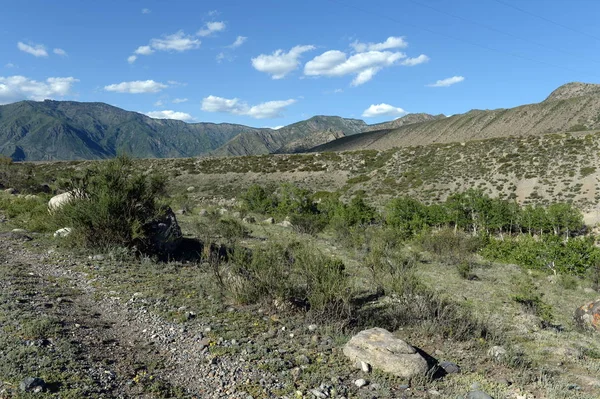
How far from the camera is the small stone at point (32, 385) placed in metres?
4.24

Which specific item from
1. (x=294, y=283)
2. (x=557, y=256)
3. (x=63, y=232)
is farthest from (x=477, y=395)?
(x=557, y=256)

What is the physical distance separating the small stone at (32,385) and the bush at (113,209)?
7.09 meters

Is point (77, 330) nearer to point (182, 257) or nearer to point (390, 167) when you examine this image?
point (182, 257)

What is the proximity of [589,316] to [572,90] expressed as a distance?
17739 cm

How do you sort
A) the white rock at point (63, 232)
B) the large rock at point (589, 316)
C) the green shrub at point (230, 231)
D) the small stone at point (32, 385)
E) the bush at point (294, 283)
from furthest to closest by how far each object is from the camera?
the green shrub at point (230, 231)
the white rock at point (63, 232)
the large rock at point (589, 316)
the bush at point (294, 283)
the small stone at point (32, 385)

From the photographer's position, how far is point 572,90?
495 feet

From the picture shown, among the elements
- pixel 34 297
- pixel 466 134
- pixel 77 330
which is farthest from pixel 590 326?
pixel 466 134

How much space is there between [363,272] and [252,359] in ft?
27.5

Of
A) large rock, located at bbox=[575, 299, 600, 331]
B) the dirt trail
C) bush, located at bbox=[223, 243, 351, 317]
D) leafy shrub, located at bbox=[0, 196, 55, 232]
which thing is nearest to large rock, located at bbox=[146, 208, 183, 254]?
leafy shrub, located at bbox=[0, 196, 55, 232]

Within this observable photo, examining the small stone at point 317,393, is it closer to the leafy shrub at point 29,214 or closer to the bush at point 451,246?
the leafy shrub at point 29,214

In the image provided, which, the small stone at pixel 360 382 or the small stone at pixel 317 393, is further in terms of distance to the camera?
the small stone at pixel 360 382

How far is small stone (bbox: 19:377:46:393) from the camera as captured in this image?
424cm

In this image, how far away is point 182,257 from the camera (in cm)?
1231

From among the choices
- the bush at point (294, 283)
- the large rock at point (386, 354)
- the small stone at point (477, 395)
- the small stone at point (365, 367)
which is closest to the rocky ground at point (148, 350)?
the small stone at point (365, 367)
